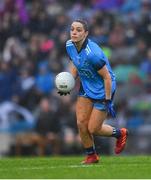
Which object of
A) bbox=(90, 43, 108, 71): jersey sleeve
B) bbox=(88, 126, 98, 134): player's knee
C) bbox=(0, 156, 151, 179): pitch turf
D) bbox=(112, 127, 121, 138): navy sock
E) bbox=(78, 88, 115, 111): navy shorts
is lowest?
bbox=(0, 156, 151, 179): pitch turf

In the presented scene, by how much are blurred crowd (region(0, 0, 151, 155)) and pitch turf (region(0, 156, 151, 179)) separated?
228 inches

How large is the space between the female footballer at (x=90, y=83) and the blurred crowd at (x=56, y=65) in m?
6.67

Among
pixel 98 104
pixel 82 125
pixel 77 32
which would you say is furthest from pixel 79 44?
pixel 82 125

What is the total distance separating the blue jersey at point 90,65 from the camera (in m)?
12.0

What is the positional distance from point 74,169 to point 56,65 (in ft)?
31.2

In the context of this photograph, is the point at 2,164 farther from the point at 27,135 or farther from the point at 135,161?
the point at 27,135

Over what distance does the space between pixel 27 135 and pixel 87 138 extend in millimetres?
7359

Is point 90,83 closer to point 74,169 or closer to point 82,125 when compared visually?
point 82,125

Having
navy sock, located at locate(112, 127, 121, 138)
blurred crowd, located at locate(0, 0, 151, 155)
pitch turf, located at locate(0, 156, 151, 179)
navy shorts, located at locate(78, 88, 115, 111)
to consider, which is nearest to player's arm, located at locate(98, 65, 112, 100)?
navy shorts, located at locate(78, 88, 115, 111)

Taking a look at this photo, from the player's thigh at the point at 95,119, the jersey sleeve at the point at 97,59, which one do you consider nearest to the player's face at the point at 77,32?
the jersey sleeve at the point at 97,59

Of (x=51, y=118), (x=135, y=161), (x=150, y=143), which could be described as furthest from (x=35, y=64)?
(x=135, y=161)

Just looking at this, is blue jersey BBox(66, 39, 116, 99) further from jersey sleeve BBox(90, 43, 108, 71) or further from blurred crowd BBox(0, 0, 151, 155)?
blurred crowd BBox(0, 0, 151, 155)

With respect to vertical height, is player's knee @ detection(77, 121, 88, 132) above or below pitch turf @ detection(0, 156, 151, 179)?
above

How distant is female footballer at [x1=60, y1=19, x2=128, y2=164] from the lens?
39.4 ft
